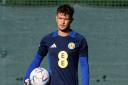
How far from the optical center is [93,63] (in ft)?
33.7

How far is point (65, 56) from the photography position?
19.8ft

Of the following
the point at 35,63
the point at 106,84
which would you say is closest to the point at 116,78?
the point at 106,84

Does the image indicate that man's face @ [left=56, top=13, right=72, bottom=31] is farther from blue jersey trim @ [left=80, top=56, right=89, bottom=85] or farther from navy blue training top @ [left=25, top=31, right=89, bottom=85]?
blue jersey trim @ [left=80, top=56, right=89, bottom=85]

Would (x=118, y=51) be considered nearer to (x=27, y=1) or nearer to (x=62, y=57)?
(x=27, y=1)

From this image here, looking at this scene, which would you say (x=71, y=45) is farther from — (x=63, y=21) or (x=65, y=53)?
(x=63, y=21)

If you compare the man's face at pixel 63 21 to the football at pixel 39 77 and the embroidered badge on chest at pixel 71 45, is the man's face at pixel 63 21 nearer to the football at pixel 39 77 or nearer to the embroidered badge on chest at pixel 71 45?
the embroidered badge on chest at pixel 71 45

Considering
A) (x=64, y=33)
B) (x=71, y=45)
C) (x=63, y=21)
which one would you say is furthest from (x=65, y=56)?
(x=63, y=21)

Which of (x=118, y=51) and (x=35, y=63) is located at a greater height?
(x=35, y=63)

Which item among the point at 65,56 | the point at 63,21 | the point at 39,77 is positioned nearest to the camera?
the point at 39,77

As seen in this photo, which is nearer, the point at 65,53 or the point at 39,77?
the point at 39,77

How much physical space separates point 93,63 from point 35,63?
13.5 ft

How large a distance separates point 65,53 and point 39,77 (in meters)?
0.44

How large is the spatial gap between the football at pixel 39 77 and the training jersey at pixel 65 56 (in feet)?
0.57

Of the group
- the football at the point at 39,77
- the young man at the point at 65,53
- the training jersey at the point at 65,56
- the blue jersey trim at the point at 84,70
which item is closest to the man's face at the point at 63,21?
the young man at the point at 65,53
